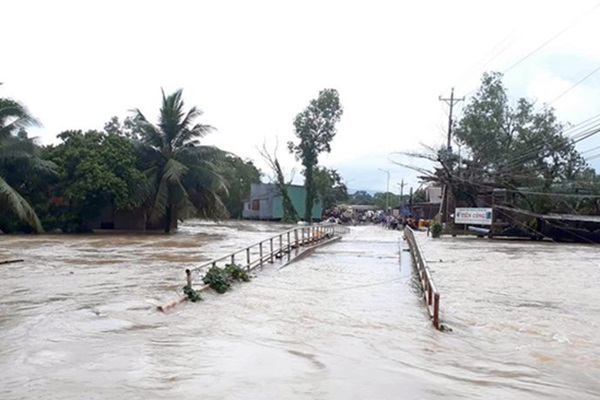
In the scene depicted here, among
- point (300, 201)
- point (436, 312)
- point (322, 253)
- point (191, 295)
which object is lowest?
point (191, 295)

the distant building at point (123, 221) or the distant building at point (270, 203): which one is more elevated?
the distant building at point (270, 203)

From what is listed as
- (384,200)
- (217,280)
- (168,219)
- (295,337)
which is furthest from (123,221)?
(384,200)

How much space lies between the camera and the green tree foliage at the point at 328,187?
57.0 meters

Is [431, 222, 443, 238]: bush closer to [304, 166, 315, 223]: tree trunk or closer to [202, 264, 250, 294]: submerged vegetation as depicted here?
[202, 264, 250, 294]: submerged vegetation

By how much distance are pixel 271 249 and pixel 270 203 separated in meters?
44.8

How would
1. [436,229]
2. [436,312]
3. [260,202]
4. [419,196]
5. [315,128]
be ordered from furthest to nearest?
[419,196], [260,202], [315,128], [436,229], [436,312]

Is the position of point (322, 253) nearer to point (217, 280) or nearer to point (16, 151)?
point (217, 280)

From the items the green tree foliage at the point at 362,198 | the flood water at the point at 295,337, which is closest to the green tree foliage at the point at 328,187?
the flood water at the point at 295,337

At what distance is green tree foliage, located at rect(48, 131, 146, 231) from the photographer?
3045cm

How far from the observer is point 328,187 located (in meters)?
59.3

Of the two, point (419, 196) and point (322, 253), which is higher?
point (419, 196)

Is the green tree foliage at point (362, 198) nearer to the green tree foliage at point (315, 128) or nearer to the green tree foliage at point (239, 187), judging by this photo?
the green tree foliage at point (239, 187)

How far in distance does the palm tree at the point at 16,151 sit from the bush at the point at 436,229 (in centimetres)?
2062

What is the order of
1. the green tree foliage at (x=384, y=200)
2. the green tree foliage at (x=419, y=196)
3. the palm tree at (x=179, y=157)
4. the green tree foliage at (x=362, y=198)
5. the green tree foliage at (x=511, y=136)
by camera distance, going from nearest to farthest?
the palm tree at (x=179, y=157), the green tree foliage at (x=511, y=136), the green tree foliage at (x=419, y=196), the green tree foliage at (x=384, y=200), the green tree foliage at (x=362, y=198)
